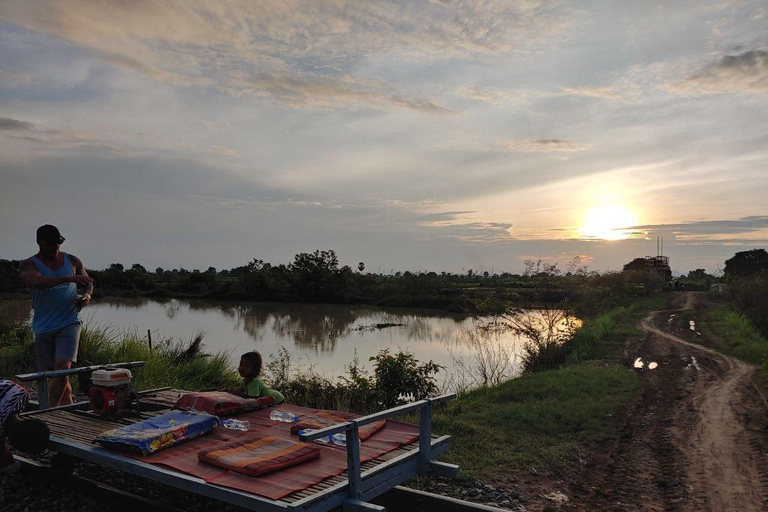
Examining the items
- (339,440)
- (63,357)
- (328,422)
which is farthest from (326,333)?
(339,440)

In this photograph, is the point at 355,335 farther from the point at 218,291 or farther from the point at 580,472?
the point at 218,291

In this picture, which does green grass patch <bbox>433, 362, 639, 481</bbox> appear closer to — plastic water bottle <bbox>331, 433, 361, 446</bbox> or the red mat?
the red mat

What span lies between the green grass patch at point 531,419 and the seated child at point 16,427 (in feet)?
12.0

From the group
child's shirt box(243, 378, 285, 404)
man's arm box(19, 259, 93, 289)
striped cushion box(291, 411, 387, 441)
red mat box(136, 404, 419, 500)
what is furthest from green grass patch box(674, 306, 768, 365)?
man's arm box(19, 259, 93, 289)

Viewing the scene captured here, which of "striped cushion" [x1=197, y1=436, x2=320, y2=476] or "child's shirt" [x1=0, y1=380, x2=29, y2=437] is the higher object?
"child's shirt" [x1=0, y1=380, x2=29, y2=437]

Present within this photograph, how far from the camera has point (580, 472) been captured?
226 inches

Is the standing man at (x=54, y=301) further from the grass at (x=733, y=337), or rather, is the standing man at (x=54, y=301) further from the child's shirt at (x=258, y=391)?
the grass at (x=733, y=337)

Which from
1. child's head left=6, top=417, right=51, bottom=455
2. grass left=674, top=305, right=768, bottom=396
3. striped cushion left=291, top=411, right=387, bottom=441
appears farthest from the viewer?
grass left=674, top=305, right=768, bottom=396

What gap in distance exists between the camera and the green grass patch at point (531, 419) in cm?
592

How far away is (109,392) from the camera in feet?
16.6

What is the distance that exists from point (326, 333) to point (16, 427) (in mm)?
18883

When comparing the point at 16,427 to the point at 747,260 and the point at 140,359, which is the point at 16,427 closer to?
the point at 140,359

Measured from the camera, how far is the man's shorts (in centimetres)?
563

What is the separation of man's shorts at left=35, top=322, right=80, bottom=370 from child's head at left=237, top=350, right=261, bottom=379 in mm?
1796
